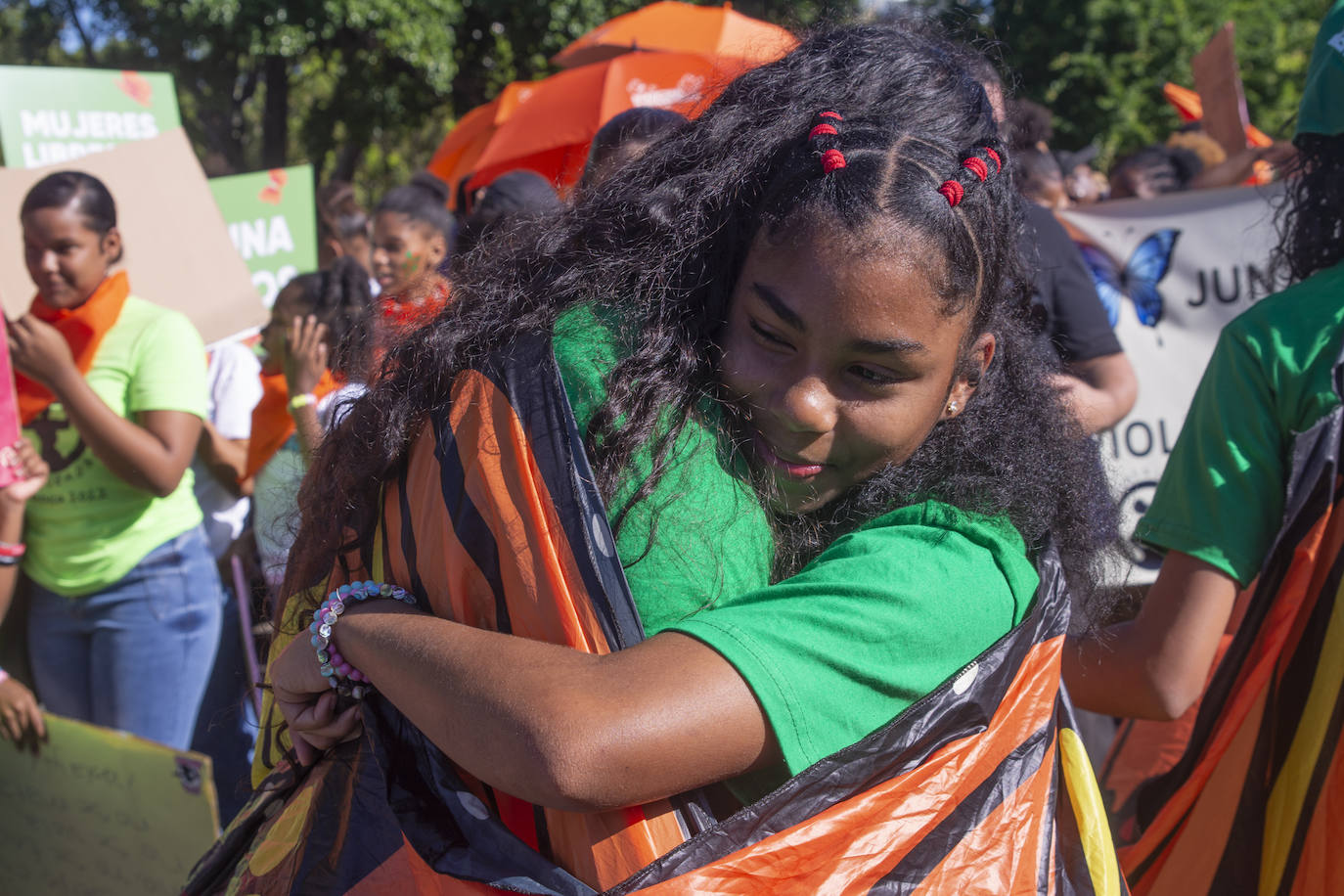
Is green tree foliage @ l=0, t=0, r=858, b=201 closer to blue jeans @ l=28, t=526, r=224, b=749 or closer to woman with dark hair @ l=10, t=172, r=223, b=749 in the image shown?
woman with dark hair @ l=10, t=172, r=223, b=749

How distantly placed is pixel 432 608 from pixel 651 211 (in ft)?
1.69

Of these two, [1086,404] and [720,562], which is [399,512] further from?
[1086,404]

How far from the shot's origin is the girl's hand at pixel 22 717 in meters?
2.85

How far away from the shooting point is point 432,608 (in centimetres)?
120

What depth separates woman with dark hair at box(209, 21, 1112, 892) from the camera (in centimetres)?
102

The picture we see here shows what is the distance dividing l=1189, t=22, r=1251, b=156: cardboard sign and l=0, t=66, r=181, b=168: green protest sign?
4.64 meters

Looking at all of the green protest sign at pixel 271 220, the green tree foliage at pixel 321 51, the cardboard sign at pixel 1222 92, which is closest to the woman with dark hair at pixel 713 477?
the cardboard sign at pixel 1222 92

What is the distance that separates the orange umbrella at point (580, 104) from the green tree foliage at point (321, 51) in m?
7.82

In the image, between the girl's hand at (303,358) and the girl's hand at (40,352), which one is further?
the girl's hand at (303,358)

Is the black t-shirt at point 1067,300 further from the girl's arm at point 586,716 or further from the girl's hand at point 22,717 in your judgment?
the girl's hand at point 22,717

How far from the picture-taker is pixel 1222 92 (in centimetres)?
473

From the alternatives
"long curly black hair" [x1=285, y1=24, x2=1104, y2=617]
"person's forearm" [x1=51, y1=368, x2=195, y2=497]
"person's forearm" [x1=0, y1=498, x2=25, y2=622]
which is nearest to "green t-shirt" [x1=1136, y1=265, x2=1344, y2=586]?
"long curly black hair" [x1=285, y1=24, x2=1104, y2=617]

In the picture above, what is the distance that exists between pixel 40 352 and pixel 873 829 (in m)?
2.60

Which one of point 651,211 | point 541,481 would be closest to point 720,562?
point 541,481
